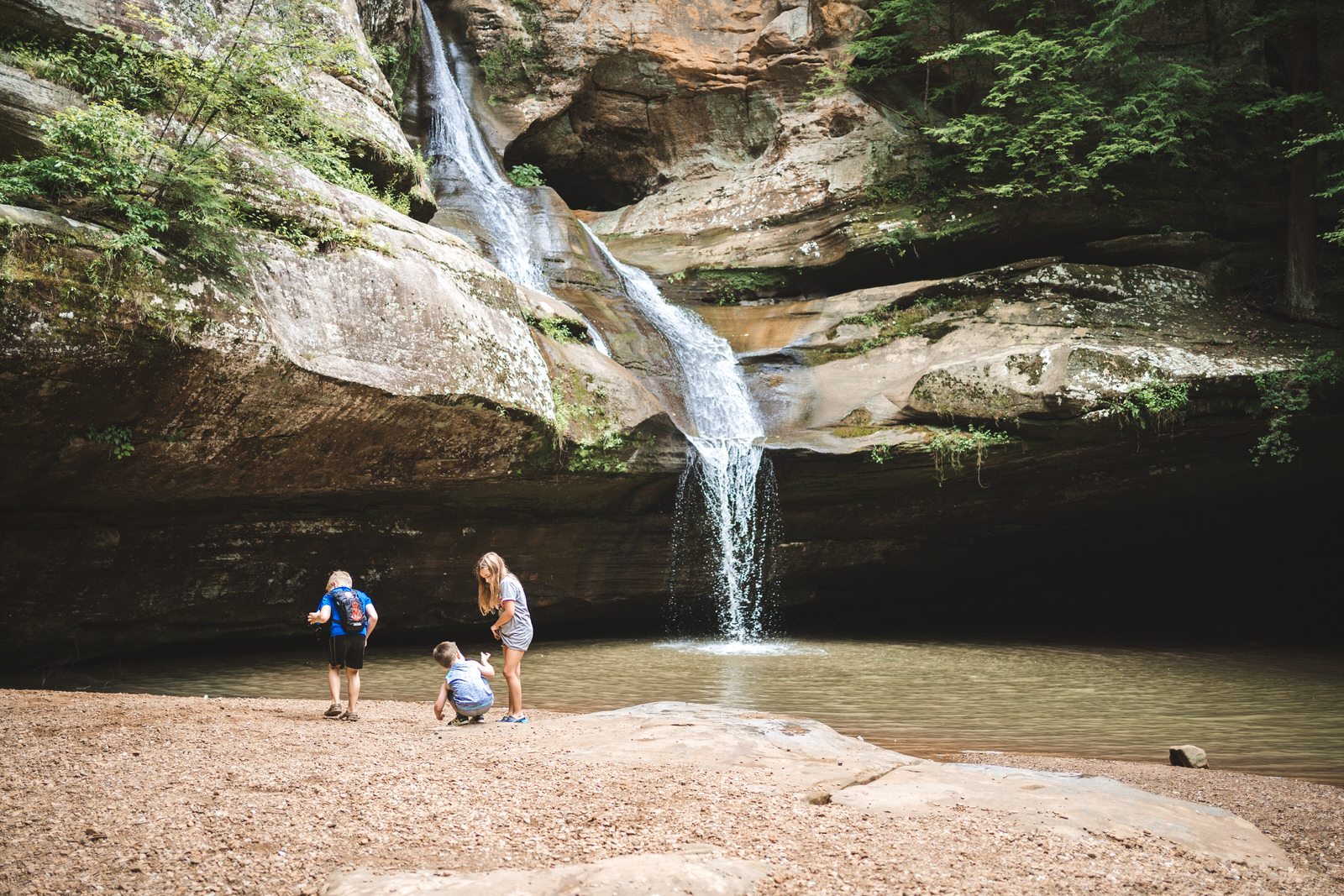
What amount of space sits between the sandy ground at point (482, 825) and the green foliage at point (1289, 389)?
880 centimetres

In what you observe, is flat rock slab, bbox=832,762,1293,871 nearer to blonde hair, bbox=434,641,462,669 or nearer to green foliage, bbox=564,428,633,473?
blonde hair, bbox=434,641,462,669

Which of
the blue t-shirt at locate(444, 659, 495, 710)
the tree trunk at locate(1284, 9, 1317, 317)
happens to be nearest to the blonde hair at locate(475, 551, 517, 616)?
the blue t-shirt at locate(444, 659, 495, 710)

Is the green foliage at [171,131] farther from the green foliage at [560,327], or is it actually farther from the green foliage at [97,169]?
the green foliage at [560,327]

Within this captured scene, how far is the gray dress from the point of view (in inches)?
229

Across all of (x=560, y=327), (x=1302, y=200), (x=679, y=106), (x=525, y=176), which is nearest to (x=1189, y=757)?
(x=560, y=327)

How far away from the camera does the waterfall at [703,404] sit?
12086 mm

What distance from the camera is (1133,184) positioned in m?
14.3

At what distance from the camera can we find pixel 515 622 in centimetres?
588

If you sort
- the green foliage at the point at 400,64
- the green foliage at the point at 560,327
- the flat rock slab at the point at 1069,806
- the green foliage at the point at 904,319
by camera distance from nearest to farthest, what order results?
the flat rock slab at the point at 1069,806 → the green foliage at the point at 560,327 → the green foliage at the point at 904,319 → the green foliage at the point at 400,64

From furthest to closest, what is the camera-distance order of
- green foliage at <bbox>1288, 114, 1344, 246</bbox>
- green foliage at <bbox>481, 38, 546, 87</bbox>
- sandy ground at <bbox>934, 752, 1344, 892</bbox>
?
green foliage at <bbox>481, 38, 546, 87</bbox> < green foliage at <bbox>1288, 114, 1344, 246</bbox> < sandy ground at <bbox>934, 752, 1344, 892</bbox>

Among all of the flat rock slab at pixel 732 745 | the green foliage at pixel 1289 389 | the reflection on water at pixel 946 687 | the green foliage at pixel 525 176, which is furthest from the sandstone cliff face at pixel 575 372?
the flat rock slab at pixel 732 745

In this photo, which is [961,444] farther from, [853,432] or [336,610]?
[336,610]

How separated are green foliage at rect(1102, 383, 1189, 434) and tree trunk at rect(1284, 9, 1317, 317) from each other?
10.3 ft

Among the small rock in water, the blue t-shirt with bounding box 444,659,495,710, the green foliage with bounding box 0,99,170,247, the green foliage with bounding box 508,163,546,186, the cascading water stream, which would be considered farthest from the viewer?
the green foliage with bounding box 508,163,546,186
